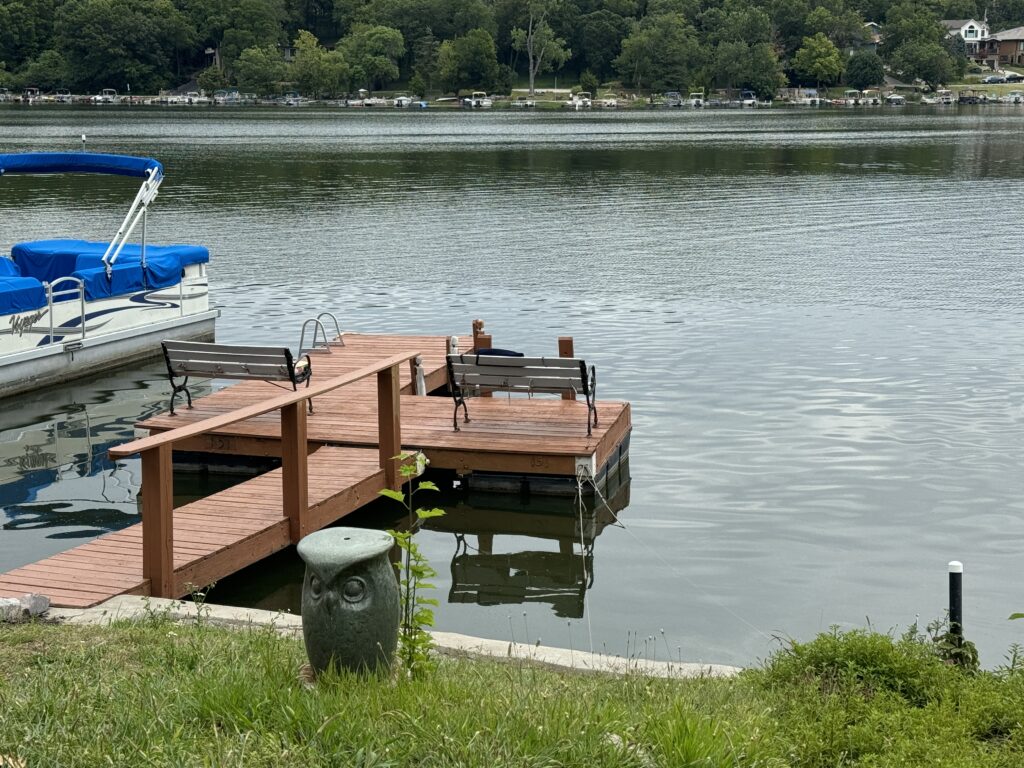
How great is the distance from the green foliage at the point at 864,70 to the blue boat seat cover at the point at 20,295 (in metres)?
188

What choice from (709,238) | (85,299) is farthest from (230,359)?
(709,238)

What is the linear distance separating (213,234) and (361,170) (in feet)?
84.5

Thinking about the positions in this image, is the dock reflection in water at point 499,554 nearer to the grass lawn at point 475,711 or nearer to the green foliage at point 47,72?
the grass lawn at point 475,711

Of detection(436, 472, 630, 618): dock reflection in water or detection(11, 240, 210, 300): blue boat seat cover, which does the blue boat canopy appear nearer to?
detection(11, 240, 210, 300): blue boat seat cover

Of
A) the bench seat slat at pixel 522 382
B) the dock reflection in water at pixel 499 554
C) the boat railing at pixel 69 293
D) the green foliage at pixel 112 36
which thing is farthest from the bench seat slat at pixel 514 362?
the green foliage at pixel 112 36

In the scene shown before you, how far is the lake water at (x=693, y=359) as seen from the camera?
1105 centimetres

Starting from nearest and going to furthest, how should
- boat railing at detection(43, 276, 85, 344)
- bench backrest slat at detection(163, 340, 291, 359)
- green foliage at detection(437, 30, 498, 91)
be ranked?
bench backrest slat at detection(163, 340, 291, 359)
boat railing at detection(43, 276, 85, 344)
green foliage at detection(437, 30, 498, 91)

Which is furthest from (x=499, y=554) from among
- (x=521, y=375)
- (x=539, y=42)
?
(x=539, y=42)

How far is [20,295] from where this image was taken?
18.1 metres

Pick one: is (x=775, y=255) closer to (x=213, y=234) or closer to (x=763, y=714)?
(x=213, y=234)

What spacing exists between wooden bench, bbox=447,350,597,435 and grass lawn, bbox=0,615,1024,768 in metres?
6.08

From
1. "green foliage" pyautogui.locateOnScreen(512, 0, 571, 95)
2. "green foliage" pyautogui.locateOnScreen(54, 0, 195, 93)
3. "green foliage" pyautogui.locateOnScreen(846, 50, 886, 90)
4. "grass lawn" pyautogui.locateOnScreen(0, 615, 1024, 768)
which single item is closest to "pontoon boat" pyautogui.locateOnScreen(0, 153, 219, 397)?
"grass lawn" pyautogui.locateOnScreen(0, 615, 1024, 768)

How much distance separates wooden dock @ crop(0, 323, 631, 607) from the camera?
9633 mm

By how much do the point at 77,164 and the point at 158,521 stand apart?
49.9 feet
